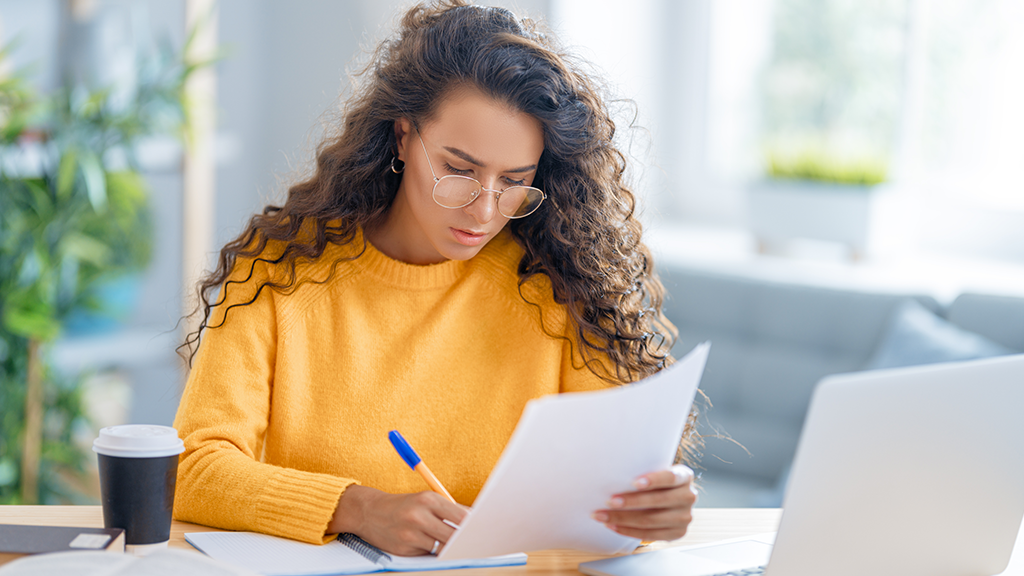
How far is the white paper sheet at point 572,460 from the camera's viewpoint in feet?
2.36

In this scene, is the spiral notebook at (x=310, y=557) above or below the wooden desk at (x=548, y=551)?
above

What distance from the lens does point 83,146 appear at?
2387 millimetres

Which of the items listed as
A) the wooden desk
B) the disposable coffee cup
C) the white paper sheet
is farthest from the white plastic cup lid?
the white paper sheet

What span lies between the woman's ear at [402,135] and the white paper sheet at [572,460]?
0.59m

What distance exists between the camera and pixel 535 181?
133 cm

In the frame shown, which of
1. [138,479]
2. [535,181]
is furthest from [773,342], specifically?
[138,479]

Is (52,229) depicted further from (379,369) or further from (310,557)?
(310,557)

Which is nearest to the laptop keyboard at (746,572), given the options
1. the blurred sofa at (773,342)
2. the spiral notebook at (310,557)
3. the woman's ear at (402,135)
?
the spiral notebook at (310,557)

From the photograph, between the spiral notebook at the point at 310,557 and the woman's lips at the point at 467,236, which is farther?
the woman's lips at the point at 467,236

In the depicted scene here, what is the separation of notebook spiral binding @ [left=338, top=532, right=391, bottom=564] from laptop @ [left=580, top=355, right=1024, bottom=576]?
207 millimetres

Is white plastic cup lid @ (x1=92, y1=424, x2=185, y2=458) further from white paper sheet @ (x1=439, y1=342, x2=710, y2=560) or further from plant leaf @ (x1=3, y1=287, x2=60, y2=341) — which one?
plant leaf @ (x1=3, y1=287, x2=60, y2=341)

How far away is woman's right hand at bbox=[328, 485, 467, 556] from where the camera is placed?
3.05 ft

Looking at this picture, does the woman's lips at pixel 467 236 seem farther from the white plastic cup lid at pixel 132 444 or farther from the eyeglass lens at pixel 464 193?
the white plastic cup lid at pixel 132 444

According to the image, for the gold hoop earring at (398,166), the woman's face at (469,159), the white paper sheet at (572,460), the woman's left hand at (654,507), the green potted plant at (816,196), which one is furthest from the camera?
the green potted plant at (816,196)
